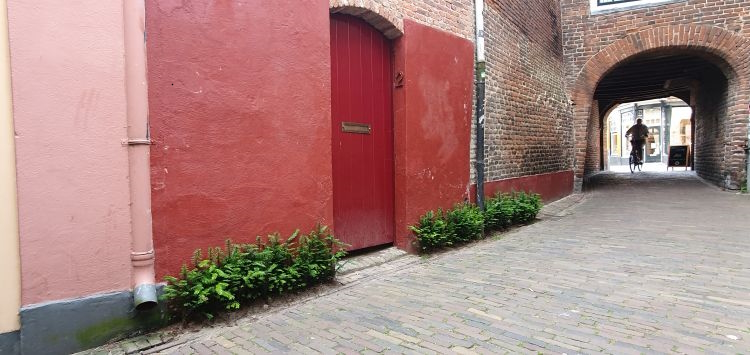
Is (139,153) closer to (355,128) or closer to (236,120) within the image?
(236,120)

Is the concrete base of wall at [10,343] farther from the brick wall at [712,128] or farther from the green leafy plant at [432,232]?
the brick wall at [712,128]

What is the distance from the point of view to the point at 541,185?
9.26 meters

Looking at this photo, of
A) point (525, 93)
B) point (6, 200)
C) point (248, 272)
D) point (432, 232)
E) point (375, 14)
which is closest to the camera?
point (6, 200)

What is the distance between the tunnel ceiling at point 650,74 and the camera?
12498mm

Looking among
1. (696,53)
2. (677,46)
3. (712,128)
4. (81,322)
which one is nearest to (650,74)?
(712,128)

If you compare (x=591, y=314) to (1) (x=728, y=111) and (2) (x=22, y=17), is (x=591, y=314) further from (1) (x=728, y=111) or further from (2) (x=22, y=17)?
(1) (x=728, y=111)

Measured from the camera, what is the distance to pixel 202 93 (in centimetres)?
331

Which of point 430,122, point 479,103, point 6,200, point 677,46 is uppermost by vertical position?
point 677,46

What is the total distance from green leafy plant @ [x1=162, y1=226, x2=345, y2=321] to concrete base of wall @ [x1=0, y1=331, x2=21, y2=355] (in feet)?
2.63

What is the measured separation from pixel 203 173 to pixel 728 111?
40.2 feet

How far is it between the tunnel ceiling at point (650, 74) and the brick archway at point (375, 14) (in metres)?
9.57

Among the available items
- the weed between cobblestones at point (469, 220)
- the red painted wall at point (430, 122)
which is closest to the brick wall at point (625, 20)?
the weed between cobblestones at point (469, 220)

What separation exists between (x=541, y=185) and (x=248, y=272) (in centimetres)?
745

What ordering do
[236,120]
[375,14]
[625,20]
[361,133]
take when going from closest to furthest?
1. [236,120]
2. [375,14]
3. [361,133]
4. [625,20]
